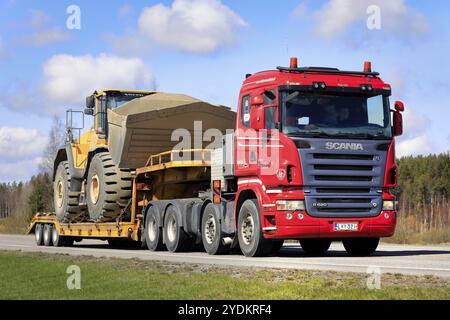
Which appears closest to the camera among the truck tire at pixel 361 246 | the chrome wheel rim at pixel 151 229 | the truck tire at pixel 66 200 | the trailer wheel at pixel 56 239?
the truck tire at pixel 361 246

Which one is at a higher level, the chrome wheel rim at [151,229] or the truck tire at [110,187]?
the truck tire at [110,187]

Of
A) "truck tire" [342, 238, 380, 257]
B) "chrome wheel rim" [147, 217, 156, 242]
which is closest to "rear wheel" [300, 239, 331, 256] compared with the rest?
"truck tire" [342, 238, 380, 257]

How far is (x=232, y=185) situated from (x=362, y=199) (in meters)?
2.93

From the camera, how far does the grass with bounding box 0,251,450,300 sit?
9.34 meters

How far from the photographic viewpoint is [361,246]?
17609 mm

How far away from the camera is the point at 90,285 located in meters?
11.2

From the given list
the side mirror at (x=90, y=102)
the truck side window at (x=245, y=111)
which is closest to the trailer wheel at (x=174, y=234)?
the truck side window at (x=245, y=111)

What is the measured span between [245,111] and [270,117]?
1.10 m

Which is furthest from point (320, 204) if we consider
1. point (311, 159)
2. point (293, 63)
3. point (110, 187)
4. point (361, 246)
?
point (110, 187)

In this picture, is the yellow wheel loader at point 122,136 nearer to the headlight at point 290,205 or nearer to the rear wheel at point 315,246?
the rear wheel at point 315,246

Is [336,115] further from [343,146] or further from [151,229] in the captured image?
[151,229]

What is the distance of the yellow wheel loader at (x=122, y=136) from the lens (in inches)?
829

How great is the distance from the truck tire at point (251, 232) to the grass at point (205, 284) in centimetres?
228
